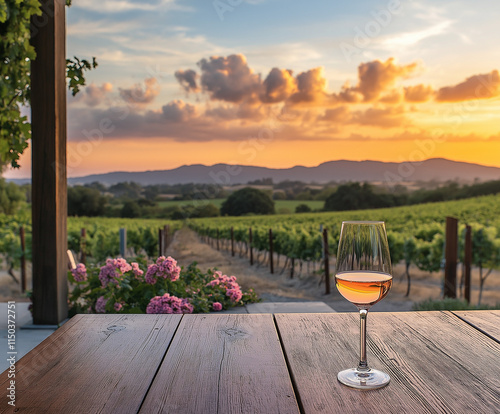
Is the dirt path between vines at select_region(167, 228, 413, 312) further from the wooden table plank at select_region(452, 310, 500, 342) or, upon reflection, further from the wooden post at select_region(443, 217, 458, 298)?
the wooden table plank at select_region(452, 310, 500, 342)

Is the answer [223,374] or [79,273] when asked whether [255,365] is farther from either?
[79,273]

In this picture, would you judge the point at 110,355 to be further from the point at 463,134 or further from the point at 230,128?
the point at 463,134

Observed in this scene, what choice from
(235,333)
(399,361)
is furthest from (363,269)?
(235,333)

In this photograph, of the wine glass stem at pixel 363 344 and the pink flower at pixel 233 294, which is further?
the pink flower at pixel 233 294

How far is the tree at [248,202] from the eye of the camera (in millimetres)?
34969

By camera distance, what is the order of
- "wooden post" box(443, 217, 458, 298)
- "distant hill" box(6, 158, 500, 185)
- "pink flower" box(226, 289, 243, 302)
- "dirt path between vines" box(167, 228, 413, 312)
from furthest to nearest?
"distant hill" box(6, 158, 500, 185), "dirt path between vines" box(167, 228, 413, 312), "wooden post" box(443, 217, 458, 298), "pink flower" box(226, 289, 243, 302)

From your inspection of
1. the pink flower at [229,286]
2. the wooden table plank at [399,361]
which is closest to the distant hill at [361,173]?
the pink flower at [229,286]

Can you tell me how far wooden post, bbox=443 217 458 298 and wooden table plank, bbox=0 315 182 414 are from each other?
6.16 m

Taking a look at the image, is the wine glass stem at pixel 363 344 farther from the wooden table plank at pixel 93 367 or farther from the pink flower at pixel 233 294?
the pink flower at pixel 233 294

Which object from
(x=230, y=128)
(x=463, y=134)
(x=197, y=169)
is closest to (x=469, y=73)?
(x=463, y=134)

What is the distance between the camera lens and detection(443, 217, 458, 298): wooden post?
654cm

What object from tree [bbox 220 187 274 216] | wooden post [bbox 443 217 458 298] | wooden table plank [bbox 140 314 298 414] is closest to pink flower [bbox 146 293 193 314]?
wooden table plank [bbox 140 314 298 414]

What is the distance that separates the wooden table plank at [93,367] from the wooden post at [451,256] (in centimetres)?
616

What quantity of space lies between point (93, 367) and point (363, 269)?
0.52 metres
